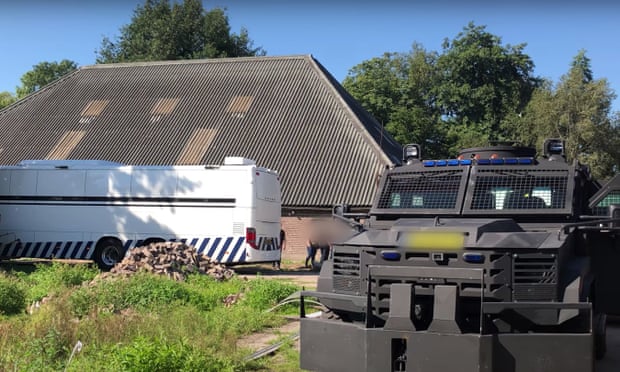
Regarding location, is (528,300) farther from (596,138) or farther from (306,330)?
(596,138)

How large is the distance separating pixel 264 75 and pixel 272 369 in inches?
1151

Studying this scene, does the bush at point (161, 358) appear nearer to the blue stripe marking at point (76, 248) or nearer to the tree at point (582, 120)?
the blue stripe marking at point (76, 248)

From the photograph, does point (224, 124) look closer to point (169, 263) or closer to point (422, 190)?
point (169, 263)

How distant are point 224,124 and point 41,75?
43.9m

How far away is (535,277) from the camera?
552cm

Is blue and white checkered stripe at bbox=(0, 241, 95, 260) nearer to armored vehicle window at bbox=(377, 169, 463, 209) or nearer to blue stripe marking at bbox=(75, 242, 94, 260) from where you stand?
blue stripe marking at bbox=(75, 242, 94, 260)

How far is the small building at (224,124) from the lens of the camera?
28.0 metres

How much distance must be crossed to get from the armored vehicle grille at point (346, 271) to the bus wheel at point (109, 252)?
1554 centimetres

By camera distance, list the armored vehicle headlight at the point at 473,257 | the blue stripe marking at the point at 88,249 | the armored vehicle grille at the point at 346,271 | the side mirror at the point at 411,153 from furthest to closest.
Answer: the blue stripe marking at the point at 88,249
the side mirror at the point at 411,153
the armored vehicle grille at the point at 346,271
the armored vehicle headlight at the point at 473,257

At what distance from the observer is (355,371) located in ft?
18.6

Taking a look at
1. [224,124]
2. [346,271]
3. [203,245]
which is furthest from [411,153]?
[224,124]

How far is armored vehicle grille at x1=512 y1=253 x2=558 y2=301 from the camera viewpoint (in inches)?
216

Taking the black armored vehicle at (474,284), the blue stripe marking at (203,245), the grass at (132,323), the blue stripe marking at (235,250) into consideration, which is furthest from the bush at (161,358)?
the blue stripe marking at (203,245)

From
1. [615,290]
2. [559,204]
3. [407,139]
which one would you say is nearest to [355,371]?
[559,204]
